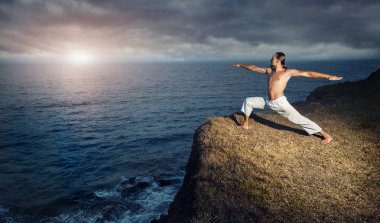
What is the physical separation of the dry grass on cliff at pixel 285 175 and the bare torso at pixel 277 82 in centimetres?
214

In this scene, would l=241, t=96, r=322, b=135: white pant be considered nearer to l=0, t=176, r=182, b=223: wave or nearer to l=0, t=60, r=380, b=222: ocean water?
l=0, t=176, r=182, b=223: wave

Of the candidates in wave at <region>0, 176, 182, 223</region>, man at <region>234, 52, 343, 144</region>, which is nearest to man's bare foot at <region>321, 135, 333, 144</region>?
man at <region>234, 52, 343, 144</region>

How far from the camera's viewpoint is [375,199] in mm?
7434

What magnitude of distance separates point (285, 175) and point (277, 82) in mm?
4596

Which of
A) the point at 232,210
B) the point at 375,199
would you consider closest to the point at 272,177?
the point at 232,210

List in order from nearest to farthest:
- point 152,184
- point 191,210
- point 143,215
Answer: point 191,210, point 143,215, point 152,184

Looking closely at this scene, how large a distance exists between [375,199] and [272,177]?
2991 millimetres

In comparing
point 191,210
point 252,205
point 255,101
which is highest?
point 255,101

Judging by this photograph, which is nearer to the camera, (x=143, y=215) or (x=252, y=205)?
(x=252, y=205)

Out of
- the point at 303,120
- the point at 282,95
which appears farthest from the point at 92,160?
the point at 303,120

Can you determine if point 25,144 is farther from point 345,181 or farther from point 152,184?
point 345,181

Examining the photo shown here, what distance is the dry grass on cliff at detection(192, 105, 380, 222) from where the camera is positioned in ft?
23.3

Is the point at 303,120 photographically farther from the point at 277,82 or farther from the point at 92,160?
the point at 92,160

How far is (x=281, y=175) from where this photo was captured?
8773 mm
